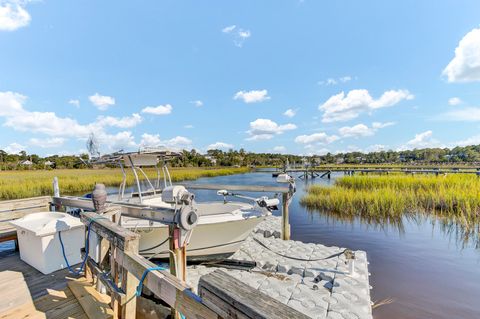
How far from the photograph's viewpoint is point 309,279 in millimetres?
5184

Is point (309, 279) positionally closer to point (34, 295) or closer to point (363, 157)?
point (34, 295)

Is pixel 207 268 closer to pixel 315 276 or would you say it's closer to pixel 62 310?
pixel 315 276

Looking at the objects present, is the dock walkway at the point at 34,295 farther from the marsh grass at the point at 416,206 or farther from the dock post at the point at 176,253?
the marsh grass at the point at 416,206

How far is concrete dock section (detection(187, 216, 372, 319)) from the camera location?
4.22 metres

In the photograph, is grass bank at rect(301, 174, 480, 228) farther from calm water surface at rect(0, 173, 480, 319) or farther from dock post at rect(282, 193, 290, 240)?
dock post at rect(282, 193, 290, 240)

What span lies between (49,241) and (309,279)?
4.75 m

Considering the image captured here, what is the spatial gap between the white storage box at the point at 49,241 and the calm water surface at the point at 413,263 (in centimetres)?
542

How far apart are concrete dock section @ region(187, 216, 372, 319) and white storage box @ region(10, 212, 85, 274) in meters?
2.36

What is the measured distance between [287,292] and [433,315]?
2.76 m

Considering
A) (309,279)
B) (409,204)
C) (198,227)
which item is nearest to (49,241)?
(198,227)

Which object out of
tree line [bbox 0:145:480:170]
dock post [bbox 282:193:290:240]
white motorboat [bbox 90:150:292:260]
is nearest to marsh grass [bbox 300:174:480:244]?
dock post [bbox 282:193:290:240]

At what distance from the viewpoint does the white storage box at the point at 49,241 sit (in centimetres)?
373

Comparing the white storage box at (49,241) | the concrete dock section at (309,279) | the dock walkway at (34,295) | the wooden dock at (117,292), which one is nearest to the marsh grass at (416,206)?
the concrete dock section at (309,279)

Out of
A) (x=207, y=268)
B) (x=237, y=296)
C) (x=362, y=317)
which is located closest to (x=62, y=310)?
(x=237, y=296)
